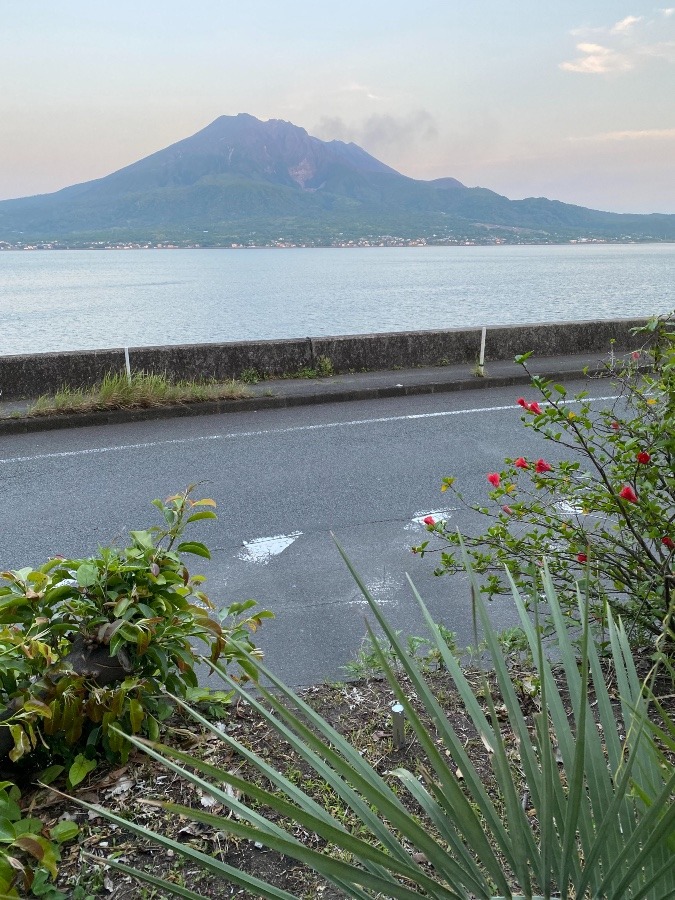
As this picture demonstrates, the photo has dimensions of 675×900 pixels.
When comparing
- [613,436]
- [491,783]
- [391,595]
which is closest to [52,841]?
[491,783]

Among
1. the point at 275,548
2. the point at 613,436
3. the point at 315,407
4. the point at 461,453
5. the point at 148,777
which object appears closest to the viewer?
the point at 148,777

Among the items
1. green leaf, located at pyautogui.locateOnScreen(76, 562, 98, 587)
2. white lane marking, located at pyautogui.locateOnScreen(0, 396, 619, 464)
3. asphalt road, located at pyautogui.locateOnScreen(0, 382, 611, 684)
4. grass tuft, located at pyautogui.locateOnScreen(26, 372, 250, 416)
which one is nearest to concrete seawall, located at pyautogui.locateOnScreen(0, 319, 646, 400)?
grass tuft, located at pyautogui.locateOnScreen(26, 372, 250, 416)

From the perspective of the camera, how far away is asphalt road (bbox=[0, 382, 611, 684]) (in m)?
5.27

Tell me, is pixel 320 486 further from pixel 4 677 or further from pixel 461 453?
pixel 4 677

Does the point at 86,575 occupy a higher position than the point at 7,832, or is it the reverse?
the point at 86,575

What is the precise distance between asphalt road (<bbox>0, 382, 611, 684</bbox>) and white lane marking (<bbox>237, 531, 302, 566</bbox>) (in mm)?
15

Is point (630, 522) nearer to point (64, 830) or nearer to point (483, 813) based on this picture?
point (483, 813)

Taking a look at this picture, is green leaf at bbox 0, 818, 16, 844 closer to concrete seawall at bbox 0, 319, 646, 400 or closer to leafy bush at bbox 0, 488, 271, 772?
leafy bush at bbox 0, 488, 271, 772

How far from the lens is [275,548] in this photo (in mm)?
6320

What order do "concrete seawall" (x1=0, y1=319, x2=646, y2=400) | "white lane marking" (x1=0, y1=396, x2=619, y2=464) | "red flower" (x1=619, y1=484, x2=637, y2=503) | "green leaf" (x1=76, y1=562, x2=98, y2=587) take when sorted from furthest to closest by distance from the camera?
"concrete seawall" (x1=0, y1=319, x2=646, y2=400) < "white lane marking" (x1=0, y1=396, x2=619, y2=464) < "red flower" (x1=619, y1=484, x2=637, y2=503) < "green leaf" (x1=76, y1=562, x2=98, y2=587)

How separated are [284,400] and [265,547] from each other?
5.55 meters

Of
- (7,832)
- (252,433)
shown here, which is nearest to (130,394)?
(252,433)

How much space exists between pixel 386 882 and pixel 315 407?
35.3 feet

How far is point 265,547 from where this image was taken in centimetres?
634
